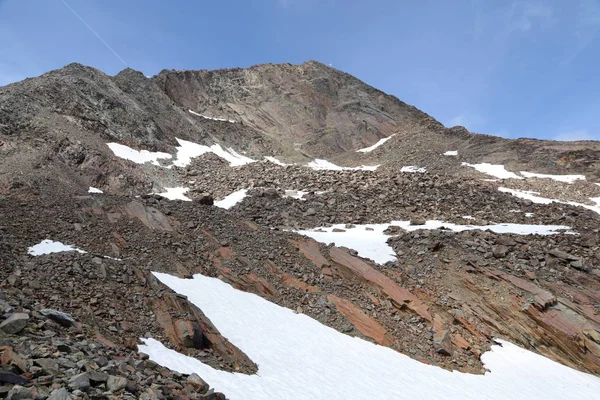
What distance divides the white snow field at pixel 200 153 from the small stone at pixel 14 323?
40.1 m

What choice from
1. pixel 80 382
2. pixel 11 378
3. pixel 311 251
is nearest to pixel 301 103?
pixel 311 251

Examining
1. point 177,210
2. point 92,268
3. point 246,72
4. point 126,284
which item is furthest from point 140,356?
point 246,72

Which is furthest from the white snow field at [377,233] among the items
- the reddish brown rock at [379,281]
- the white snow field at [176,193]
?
the white snow field at [176,193]

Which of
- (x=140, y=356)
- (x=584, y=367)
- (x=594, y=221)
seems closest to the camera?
(x=140, y=356)

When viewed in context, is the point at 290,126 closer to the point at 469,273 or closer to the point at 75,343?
the point at 469,273

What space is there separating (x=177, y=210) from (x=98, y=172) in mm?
17382

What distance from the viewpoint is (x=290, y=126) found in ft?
249

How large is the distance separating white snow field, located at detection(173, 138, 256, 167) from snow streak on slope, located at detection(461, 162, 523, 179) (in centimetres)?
3172

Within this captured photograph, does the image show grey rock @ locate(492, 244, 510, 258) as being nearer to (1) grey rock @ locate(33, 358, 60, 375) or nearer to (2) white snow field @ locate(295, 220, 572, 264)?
(2) white snow field @ locate(295, 220, 572, 264)

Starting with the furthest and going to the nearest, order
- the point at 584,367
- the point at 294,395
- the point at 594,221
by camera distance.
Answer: the point at 594,221, the point at 584,367, the point at 294,395

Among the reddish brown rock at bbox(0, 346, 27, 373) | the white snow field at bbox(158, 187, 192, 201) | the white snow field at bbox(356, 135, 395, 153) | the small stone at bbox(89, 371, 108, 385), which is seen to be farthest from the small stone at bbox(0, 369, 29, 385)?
the white snow field at bbox(356, 135, 395, 153)

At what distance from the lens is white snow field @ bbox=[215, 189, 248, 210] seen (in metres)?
31.8

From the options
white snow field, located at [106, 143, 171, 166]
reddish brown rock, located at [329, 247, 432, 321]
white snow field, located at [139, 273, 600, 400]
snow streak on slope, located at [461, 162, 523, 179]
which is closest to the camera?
white snow field, located at [139, 273, 600, 400]

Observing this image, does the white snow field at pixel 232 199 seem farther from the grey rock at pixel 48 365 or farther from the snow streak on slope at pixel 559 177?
the snow streak on slope at pixel 559 177
